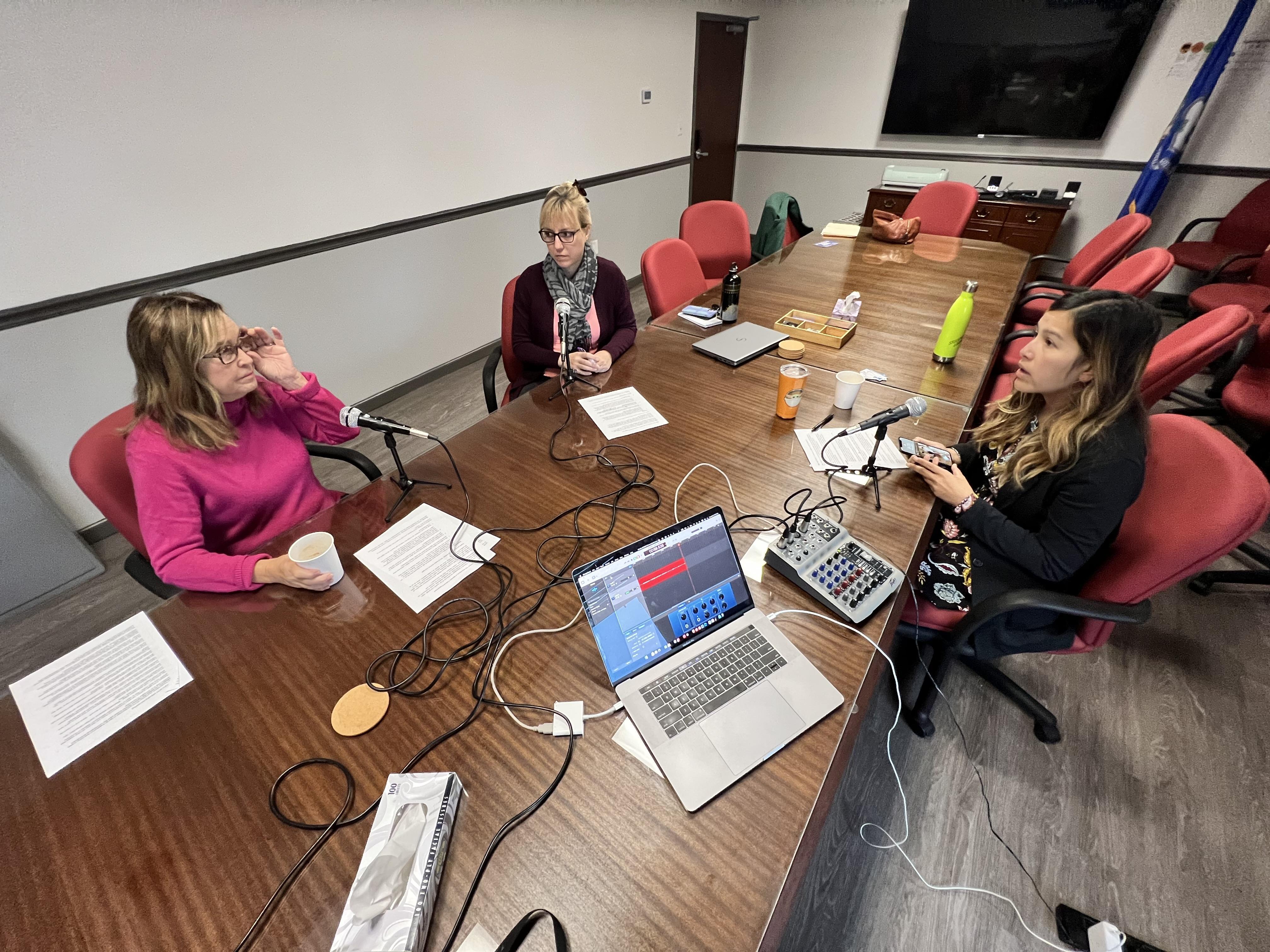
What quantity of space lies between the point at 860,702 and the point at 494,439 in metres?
1.09

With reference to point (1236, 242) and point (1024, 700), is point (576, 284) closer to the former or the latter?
point (1024, 700)

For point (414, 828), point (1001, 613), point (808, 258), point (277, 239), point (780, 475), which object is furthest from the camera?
point (808, 258)

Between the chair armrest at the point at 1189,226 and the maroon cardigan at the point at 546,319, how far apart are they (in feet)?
13.6

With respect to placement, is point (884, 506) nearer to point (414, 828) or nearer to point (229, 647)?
point (414, 828)

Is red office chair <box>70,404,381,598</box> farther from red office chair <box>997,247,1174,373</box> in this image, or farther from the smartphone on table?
red office chair <box>997,247,1174,373</box>

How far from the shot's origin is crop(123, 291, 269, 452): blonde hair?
1.08 meters

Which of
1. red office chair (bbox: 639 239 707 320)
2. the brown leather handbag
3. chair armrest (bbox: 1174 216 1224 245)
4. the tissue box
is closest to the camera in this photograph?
the tissue box

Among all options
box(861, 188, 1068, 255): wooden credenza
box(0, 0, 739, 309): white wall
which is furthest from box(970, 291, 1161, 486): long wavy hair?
box(861, 188, 1068, 255): wooden credenza

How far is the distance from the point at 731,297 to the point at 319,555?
168 cm

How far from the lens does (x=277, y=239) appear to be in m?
2.41

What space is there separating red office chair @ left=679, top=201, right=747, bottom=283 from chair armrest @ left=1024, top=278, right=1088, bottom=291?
1488mm

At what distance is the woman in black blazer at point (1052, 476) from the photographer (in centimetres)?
109

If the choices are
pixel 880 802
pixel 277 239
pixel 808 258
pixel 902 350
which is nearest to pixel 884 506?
pixel 880 802

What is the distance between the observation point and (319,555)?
101cm
